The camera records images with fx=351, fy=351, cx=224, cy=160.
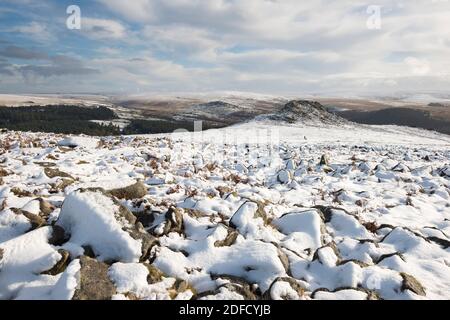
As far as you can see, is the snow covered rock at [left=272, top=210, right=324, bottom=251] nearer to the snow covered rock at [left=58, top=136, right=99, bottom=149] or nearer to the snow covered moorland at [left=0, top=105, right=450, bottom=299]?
the snow covered moorland at [left=0, top=105, right=450, bottom=299]

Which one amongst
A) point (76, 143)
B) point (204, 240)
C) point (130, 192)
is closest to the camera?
point (204, 240)

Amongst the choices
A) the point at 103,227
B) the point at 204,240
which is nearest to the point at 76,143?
the point at 103,227

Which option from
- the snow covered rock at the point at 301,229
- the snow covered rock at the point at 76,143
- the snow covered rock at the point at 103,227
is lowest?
the snow covered rock at the point at 301,229

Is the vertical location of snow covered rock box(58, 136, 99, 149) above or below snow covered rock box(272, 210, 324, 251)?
above

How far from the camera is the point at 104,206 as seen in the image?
773 cm

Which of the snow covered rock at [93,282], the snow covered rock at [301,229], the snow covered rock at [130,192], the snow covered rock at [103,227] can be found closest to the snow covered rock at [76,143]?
the snow covered rock at [130,192]

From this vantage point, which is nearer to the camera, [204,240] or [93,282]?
[93,282]

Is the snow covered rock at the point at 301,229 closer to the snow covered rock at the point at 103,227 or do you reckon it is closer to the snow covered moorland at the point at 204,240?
the snow covered moorland at the point at 204,240

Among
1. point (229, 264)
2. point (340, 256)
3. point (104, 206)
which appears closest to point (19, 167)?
point (104, 206)

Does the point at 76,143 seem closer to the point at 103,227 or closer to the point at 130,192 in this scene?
the point at 130,192

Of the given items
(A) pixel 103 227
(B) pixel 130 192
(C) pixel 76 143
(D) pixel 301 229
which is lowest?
(D) pixel 301 229

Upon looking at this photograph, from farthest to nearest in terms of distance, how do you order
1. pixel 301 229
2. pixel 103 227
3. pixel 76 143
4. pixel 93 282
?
pixel 76 143
pixel 301 229
pixel 103 227
pixel 93 282

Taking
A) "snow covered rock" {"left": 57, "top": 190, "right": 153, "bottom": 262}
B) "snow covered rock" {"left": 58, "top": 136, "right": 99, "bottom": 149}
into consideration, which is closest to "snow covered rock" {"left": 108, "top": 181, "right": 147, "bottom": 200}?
"snow covered rock" {"left": 57, "top": 190, "right": 153, "bottom": 262}
